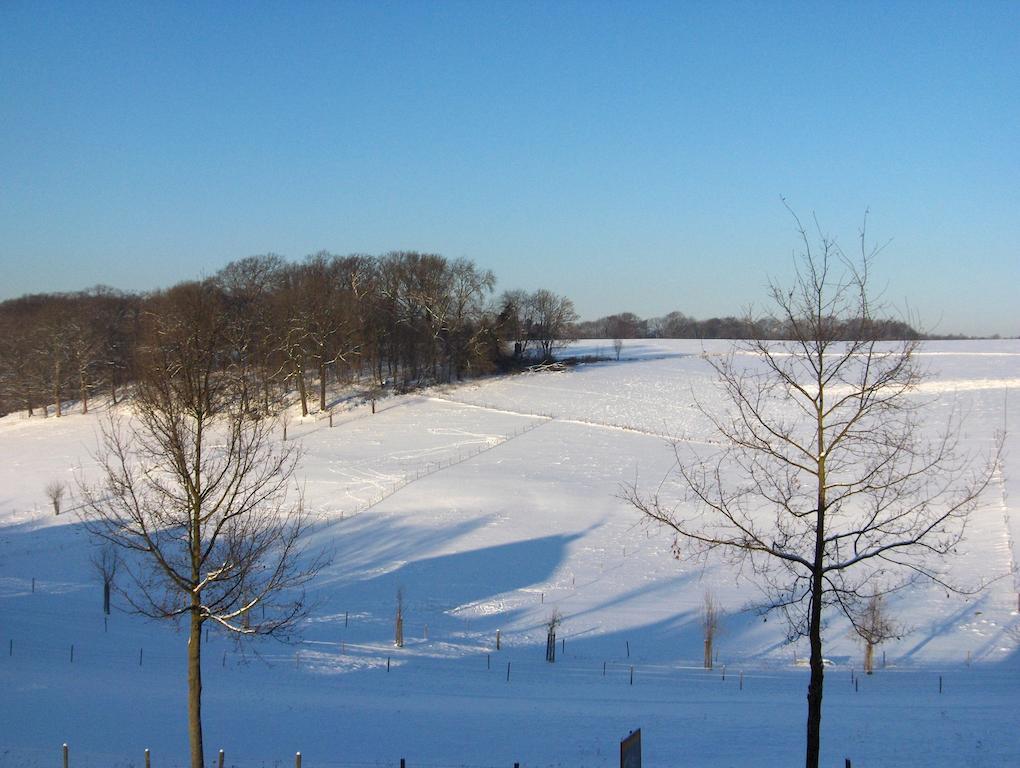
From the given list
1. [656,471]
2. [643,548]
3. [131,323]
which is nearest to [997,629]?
[643,548]

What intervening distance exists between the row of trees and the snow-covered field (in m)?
16.9

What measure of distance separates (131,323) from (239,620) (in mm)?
55501

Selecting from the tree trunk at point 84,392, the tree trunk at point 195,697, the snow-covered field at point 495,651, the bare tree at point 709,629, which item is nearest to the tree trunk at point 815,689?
the snow-covered field at point 495,651

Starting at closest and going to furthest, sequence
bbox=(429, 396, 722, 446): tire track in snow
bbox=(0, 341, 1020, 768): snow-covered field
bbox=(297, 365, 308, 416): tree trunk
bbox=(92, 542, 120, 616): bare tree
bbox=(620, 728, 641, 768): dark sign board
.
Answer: bbox=(620, 728, 641, 768): dark sign board, bbox=(0, 341, 1020, 768): snow-covered field, bbox=(92, 542, 120, 616): bare tree, bbox=(429, 396, 722, 446): tire track in snow, bbox=(297, 365, 308, 416): tree trunk

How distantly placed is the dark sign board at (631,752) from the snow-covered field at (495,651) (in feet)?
21.8

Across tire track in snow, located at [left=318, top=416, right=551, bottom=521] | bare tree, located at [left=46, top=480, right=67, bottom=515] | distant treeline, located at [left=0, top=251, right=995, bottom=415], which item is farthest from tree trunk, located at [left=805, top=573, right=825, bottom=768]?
distant treeline, located at [left=0, top=251, right=995, bottom=415]

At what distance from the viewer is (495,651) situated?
22.8m

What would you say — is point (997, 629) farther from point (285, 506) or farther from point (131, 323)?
point (131, 323)

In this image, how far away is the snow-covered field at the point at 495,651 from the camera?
588 inches

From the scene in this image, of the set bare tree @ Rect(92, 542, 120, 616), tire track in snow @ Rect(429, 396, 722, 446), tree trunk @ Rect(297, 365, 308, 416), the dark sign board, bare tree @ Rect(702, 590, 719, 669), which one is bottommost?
bare tree @ Rect(702, 590, 719, 669)

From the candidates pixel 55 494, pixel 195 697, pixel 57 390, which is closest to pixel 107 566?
pixel 55 494

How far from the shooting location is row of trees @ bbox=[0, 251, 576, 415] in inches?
2426

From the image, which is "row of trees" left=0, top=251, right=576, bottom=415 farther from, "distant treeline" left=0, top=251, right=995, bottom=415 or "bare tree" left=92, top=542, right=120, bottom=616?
"bare tree" left=92, top=542, right=120, bottom=616

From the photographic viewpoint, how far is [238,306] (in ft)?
194
